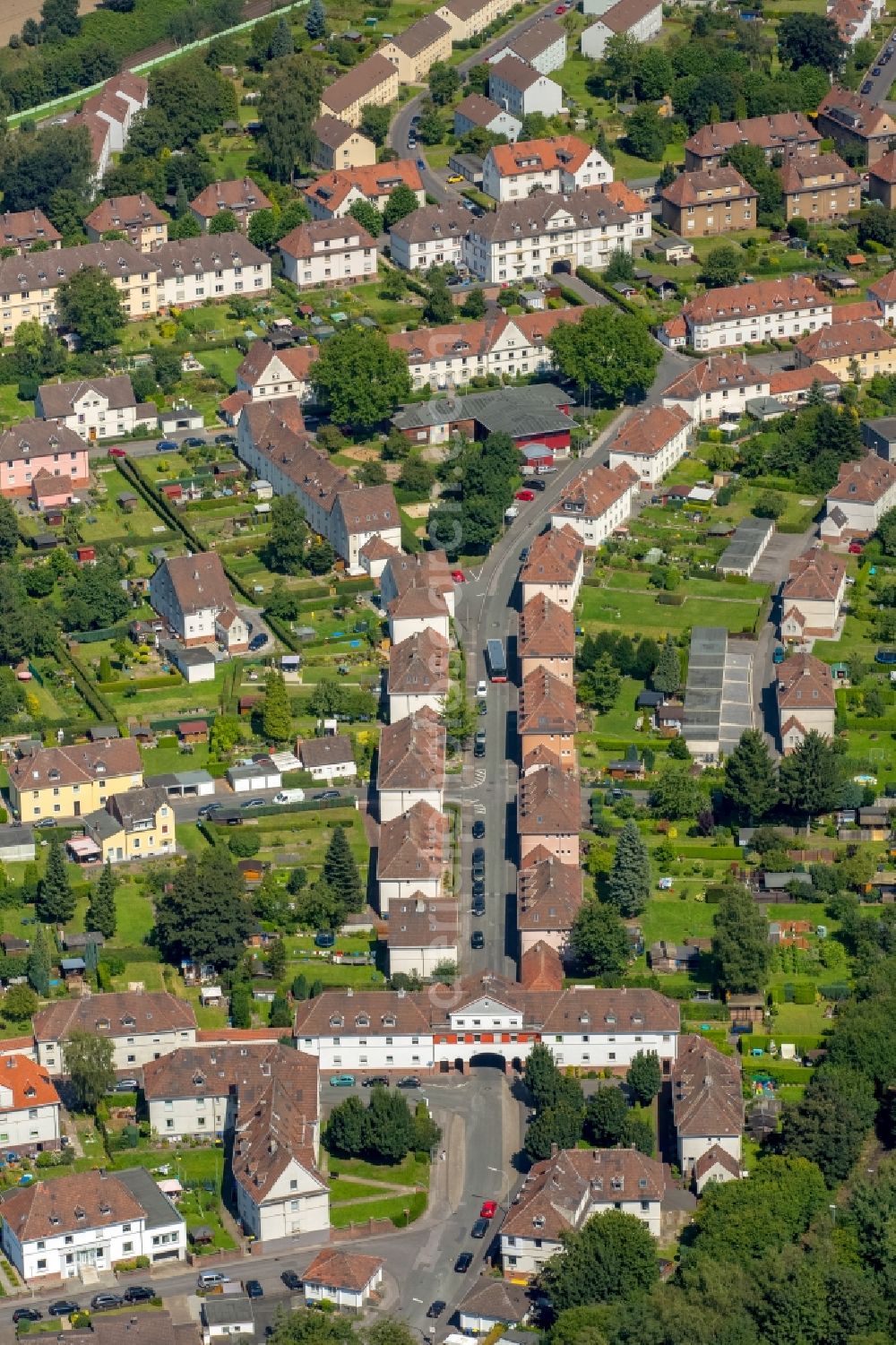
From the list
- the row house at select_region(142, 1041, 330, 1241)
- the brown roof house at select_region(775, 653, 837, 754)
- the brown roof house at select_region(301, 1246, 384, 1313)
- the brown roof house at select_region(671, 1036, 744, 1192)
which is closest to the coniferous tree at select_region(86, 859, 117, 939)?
the row house at select_region(142, 1041, 330, 1241)

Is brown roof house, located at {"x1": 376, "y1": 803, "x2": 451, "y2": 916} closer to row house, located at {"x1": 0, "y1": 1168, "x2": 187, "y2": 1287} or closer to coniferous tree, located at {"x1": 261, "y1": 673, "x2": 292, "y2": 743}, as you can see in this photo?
coniferous tree, located at {"x1": 261, "y1": 673, "x2": 292, "y2": 743}

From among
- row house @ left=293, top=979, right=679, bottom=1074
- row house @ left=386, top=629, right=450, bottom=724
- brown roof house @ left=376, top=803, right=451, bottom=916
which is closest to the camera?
row house @ left=293, top=979, right=679, bottom=1074

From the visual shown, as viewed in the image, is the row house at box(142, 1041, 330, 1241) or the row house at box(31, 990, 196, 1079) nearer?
the row house at box(142, 1041, 330, 1241)

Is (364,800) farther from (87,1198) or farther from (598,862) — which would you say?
(87,1198)

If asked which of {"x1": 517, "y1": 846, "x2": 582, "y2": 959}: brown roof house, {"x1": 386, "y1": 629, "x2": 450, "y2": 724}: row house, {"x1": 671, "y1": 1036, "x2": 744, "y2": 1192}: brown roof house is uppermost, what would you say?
{"x1": 386, "y1": 629, "x2": 450, "y2": 724}: row house

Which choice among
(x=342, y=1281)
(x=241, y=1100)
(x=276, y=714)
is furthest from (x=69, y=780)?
(x=342, y=1281)

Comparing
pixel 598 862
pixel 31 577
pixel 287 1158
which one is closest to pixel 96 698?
pixel 31 577
